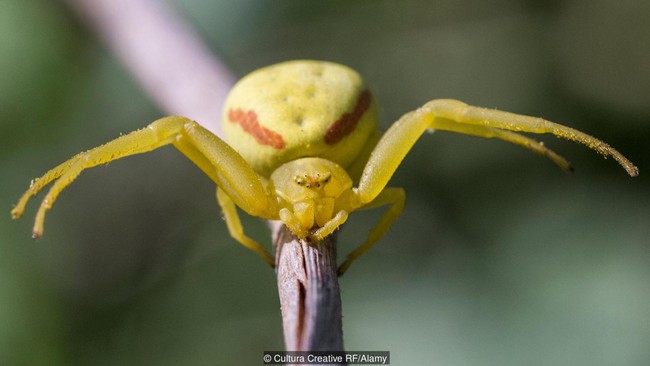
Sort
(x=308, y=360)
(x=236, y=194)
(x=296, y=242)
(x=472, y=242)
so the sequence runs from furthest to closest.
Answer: (x=472, y=242) → (x=236, y=194) → (x=296, y=242) → (x=308, y=360)

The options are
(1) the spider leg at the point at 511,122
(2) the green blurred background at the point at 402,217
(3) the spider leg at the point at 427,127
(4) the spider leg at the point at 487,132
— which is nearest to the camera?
(1) the spider leg at the point at 511,122

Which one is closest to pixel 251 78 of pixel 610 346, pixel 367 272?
pixel 367 272

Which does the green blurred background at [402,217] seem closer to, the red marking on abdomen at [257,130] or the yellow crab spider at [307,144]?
the yellow crab spider at [307,144]

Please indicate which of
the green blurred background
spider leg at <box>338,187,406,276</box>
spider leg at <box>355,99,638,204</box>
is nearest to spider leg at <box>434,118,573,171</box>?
spider leg at <box>355,99,638,204</box>

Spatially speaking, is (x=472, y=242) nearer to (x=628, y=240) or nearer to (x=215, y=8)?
(x=628, y=240)

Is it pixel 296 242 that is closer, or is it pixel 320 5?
pixel 296 242

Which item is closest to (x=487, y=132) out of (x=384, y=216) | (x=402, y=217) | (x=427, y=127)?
(x=427, y=127)

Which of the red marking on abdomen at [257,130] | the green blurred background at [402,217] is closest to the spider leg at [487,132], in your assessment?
the red marking on abdomen at [257,130]
